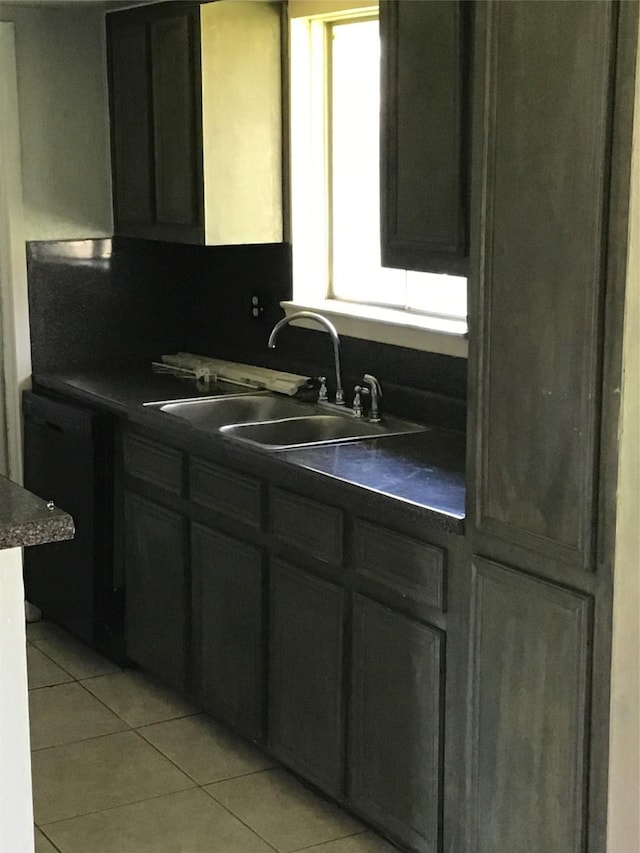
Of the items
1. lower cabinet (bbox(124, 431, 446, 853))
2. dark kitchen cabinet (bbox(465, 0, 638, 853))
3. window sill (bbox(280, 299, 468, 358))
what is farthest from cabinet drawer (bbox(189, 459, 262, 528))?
dark kitchen cabinet (bbox(465, 0, 638, 853))

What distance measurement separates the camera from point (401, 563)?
2885mm

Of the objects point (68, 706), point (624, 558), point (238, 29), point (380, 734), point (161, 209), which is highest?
point (238, 29)

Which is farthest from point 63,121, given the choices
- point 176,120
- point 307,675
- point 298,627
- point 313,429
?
point 307,675

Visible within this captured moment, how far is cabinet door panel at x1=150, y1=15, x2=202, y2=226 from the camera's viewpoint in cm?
402

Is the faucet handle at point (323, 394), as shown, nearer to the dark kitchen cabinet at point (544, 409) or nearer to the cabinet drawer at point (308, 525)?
the cabinet drawer at point (308, 525)

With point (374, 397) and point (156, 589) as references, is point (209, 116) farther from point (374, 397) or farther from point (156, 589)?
point (156, 589)

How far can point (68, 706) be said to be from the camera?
3980 millimetres

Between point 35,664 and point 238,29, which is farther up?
point 238,29

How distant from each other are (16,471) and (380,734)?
2.18 meters

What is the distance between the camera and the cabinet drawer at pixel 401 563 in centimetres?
280

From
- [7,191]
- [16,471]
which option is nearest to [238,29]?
[7,191]

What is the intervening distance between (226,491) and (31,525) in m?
1.16

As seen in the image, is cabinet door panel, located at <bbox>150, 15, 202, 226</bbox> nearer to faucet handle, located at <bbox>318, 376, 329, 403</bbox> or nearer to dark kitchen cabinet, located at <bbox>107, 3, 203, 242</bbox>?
dark kitchen cabinet, located at <bbox>107, 3, 203, 242</bbox>

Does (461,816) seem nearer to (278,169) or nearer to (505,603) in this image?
(505,603)
